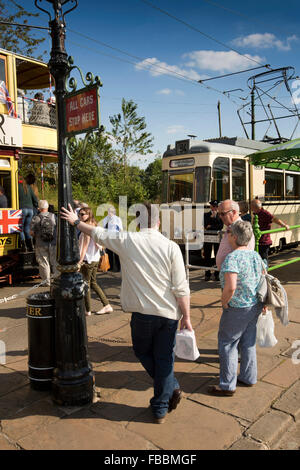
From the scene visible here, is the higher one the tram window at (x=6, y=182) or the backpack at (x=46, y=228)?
the tram window at (x=6, y=182)

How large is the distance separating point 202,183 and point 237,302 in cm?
776

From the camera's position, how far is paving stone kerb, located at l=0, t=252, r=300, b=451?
10.1ft

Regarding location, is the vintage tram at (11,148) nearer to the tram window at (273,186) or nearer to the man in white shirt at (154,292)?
the man in white shirt at (154,292)

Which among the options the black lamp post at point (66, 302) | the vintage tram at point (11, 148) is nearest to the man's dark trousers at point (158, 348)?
the black lamp post at point (66, 302)

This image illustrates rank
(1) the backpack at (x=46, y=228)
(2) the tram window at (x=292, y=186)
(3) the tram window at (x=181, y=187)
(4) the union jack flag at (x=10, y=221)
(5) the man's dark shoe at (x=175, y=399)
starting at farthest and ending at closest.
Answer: (2) the tram window at (x=292, y=186), (3) the tram window at (x=181, y=187), (4) the union jack flag at (x=10, y=221), (1) the backpack at (x=46, y=228), (5) the man's dark shoe at (x=175, y=399)

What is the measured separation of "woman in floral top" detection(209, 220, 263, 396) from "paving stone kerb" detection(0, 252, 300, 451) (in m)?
0.28

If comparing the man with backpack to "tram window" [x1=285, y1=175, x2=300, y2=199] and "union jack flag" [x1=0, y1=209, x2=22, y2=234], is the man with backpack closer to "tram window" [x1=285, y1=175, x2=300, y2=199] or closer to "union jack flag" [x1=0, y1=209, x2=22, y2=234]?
"union jack flag" [x1=0, y1=209, x2=22, y2=234]

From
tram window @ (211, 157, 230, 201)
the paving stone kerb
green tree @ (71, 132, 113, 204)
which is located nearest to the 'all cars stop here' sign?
the paving stone kerb

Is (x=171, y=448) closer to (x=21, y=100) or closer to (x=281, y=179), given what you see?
(x=21, y=100)

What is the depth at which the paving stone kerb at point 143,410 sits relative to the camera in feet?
10.1

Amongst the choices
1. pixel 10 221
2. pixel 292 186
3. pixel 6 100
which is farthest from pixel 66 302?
pixel 292 186

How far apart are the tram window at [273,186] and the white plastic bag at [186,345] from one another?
980 cm

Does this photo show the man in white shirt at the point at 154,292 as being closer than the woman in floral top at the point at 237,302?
Yes
